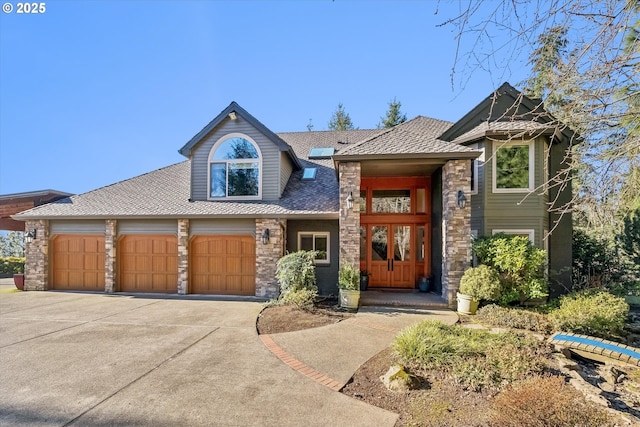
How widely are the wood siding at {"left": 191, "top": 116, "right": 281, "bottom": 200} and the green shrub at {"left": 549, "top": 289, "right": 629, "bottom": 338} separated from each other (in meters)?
9.08

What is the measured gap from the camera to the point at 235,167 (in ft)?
37.8

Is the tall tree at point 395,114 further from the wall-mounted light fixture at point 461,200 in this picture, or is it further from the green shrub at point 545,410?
the green shrub at point 545,410

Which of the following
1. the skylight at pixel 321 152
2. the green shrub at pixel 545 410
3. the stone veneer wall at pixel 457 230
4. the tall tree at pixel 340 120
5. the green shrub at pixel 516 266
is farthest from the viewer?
the tall tree at pixel 340 120

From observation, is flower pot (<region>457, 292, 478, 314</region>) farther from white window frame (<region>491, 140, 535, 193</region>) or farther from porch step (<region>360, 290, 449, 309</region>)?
white window frame (<region>491, 140, 535, 193</region>)

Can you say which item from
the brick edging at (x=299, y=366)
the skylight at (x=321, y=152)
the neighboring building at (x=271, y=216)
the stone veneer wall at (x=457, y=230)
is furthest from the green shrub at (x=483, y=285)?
the skylight at (x=321, y=152)

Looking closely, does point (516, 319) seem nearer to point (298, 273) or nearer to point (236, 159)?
point (298, 273)

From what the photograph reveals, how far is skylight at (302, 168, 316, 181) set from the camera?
12.7 m

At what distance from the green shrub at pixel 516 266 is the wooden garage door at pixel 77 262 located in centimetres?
1382

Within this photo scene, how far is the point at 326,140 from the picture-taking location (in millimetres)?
15609

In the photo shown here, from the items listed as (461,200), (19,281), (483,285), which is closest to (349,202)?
(461,200)

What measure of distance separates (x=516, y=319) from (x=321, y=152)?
1030 centimetres

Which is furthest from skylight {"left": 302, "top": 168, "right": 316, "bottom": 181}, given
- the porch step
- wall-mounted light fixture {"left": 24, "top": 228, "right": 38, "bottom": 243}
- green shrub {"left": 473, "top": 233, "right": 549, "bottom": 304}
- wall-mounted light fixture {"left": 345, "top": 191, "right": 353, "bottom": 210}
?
wall-mounted light fixture {"left": 24, "top": 228, "right": 38, "bottom": 243}

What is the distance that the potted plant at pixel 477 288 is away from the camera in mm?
8109

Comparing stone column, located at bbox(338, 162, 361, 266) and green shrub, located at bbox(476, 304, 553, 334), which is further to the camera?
stone column, located at bbox(338, 162, 361, 266)
